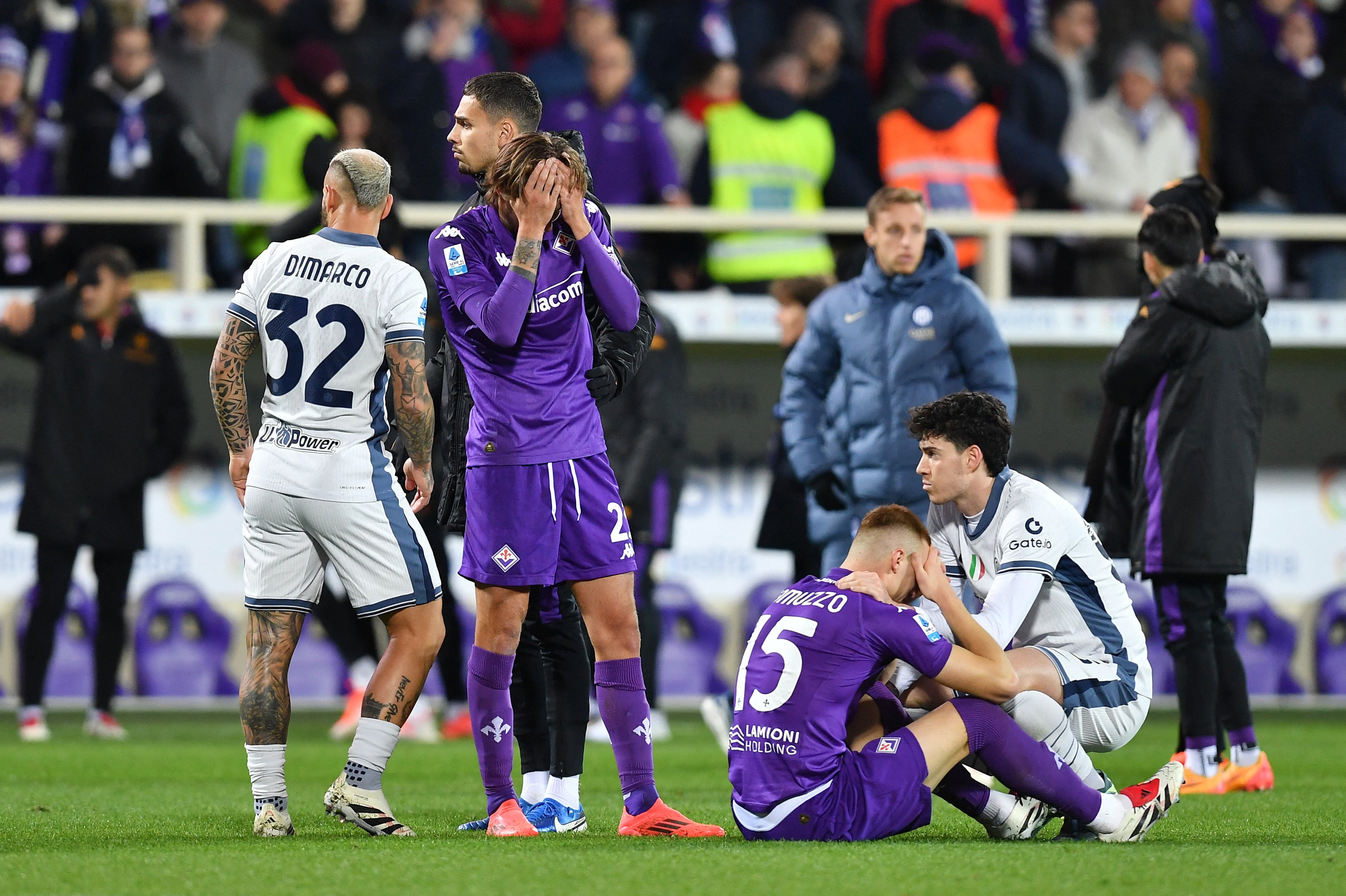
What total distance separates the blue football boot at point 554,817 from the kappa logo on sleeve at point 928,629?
4.22ft

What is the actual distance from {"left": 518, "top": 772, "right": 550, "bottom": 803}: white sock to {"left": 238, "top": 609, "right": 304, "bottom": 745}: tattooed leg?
754 mm

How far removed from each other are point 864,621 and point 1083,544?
98 cm

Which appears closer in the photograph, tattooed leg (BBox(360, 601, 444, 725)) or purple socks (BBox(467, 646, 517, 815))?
purple socks (BBox(467, 646, 517, 815))

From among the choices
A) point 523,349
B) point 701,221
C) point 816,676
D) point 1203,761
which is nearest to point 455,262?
point 523,349

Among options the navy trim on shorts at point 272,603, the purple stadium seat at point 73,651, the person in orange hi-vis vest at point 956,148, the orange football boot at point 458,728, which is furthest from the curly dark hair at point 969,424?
the purple stadium seat at point 73,651

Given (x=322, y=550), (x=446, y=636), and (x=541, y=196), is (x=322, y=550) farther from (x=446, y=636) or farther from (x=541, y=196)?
(x=446, y=636)

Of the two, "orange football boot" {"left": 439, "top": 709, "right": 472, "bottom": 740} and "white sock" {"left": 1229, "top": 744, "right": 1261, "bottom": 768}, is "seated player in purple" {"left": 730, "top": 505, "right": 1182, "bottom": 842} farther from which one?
"orange football boot" {"left": 439, "top": 709, "right": 472, "bottom": 740}

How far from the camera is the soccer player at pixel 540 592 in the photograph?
18.1 ft

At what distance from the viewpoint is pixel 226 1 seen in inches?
521

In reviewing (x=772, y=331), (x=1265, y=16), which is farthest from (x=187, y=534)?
(x=1265, y=16)

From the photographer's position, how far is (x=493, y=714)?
5449mm

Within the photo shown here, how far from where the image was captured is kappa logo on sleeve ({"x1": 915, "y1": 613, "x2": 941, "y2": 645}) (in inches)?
199

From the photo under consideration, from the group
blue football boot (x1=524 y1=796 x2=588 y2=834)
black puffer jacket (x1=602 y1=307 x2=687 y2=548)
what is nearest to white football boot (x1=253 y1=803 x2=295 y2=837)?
blue football boot (x1=524 y1=796 x2=588 y2=834)

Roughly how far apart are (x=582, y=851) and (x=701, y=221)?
7149 millimetres
